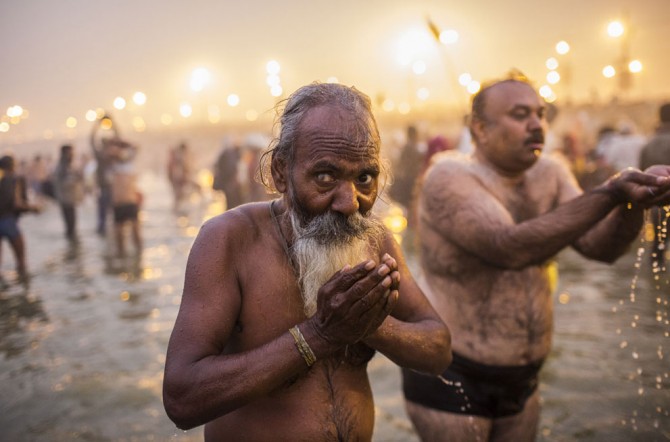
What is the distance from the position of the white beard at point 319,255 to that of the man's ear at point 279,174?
129 mm

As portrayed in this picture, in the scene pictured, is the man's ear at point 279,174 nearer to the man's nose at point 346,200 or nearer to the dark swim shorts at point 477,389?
the man's nose at point 346,200

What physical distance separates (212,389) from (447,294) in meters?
1.85

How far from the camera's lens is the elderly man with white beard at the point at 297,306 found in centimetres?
172

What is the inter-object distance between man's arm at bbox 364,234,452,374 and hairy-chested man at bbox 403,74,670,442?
0.89 metres

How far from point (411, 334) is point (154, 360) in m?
4.57

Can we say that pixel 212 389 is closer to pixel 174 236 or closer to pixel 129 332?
pixel 129 332

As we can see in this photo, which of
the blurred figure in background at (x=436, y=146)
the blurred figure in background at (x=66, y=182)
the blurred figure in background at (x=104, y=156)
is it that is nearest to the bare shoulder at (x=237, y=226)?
the blurred figure in background at (x=436, y=146)

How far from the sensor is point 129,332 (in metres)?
6.89

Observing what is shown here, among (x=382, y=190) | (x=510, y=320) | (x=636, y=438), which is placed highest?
(x=382, y=190)

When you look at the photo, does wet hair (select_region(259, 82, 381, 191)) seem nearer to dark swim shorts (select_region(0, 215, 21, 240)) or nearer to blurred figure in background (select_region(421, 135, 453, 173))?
blurred figure in background (select_region(421, 135, 453, 173))

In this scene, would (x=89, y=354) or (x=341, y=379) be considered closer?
(x=341, y=379)

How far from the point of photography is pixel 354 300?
5.32 ft

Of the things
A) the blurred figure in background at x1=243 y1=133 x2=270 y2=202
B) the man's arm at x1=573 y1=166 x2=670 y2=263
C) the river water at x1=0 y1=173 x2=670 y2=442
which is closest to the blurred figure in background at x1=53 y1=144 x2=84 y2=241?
the river water at x1=0 y1=173 x2=670 y2=442

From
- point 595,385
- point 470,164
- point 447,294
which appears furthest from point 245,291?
point 595,385
